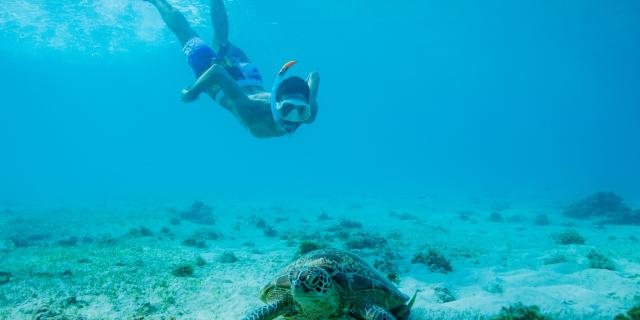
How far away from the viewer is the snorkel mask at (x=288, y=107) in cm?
620

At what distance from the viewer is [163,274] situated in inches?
272

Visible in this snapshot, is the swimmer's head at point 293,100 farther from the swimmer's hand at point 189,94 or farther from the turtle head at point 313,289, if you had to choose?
the turtle head at point 313,289

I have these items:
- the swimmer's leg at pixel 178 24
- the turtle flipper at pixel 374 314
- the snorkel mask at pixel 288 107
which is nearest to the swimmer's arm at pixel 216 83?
the snorkel mask at pixel 288 107

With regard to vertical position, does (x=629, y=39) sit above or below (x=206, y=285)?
above

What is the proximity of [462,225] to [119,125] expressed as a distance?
17395cm

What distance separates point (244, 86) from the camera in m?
9.65

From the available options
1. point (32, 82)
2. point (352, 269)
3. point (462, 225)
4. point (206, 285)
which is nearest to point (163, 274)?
point (206, 285)

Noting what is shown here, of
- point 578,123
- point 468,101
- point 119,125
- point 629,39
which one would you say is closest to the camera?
point 629,39

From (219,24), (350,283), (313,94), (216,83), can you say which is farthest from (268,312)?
(219,24)

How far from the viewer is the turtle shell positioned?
358cm

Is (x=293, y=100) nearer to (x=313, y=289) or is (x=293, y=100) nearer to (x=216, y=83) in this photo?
(x=216, y=83)

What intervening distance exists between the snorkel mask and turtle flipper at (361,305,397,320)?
160 inches

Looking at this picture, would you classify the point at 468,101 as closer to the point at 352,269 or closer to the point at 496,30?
the point at 496,30

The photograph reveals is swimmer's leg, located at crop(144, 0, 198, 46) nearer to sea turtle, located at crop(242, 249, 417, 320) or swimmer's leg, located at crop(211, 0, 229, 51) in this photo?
swimmer's leg, located at crop(211, 0, 229, 51)
